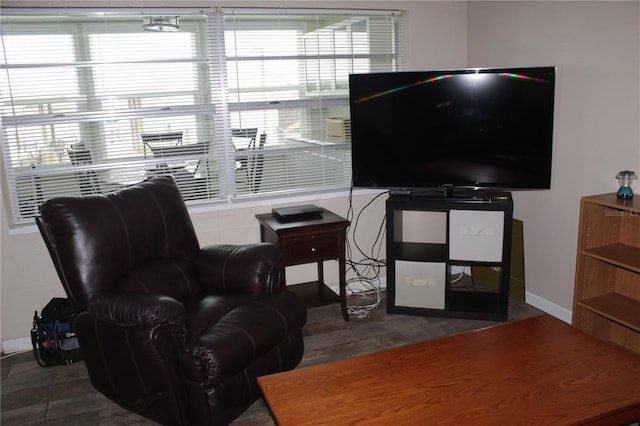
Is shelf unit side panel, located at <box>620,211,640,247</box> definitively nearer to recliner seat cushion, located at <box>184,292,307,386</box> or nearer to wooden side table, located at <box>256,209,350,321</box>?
wooden side table, located at <box>256,209,350,321</box>

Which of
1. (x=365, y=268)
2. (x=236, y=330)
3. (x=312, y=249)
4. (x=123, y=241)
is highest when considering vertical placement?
(x=123, y=241)

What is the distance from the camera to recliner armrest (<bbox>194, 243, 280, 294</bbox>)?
108 inches

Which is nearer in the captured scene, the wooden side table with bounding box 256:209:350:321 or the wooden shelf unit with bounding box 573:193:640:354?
the wooden shelf unit with bounding box 573:193:640:354

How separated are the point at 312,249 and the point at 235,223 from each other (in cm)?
66

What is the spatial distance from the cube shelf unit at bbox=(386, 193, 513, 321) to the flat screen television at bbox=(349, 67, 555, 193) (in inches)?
5.6

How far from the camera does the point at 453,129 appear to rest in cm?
327

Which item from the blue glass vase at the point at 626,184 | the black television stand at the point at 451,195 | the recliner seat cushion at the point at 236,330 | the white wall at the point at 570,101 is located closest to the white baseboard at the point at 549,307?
the white wall at the point at 570,101

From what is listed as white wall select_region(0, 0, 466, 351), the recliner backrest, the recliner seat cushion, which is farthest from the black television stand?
the recliner backrest

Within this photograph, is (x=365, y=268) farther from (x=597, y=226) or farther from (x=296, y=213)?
(x=597, y=226)

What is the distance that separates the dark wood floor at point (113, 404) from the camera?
254 centimetres

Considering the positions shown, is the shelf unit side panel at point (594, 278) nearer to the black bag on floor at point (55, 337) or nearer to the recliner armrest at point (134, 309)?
the recliner armrest at point (134, 309)

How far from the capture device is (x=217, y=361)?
217 centimetres

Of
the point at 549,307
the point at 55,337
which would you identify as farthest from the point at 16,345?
the point at 549,307

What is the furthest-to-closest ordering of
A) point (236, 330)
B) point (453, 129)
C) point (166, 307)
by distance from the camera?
point (453, 129) → point (236, 330) → point (166, 307)
